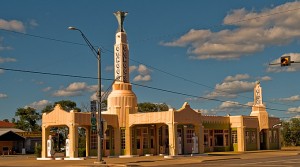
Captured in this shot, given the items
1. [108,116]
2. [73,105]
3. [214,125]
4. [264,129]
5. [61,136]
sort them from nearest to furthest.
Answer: [108,116] < [214,125] < [264,129] < [61,136] < [73,105]

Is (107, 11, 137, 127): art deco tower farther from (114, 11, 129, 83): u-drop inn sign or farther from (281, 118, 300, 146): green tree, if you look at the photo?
(281, 118, 300, 146): green tree

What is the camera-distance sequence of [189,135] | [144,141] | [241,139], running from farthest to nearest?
[241,139] → [189,135] → [144,141]

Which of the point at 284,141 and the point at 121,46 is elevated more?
the point at 121,46

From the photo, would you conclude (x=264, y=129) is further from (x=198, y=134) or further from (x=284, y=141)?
(x=284, y=141)

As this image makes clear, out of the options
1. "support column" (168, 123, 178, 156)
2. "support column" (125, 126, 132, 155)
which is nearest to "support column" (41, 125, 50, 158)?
"support column" (125, 126, 132, 155)

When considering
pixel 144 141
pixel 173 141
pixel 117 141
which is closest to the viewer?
pixel 173 141

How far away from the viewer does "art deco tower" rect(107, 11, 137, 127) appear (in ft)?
184

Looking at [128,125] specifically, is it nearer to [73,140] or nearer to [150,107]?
[73,140]

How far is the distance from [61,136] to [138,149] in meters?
44.9

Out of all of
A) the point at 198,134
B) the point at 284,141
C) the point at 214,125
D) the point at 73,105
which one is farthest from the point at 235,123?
the point at 73,105

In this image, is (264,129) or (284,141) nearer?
(264,129)

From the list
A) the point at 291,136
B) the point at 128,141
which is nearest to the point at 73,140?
the point at 128,141

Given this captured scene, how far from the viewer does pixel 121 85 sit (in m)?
57.3

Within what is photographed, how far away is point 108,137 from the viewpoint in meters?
55.9
